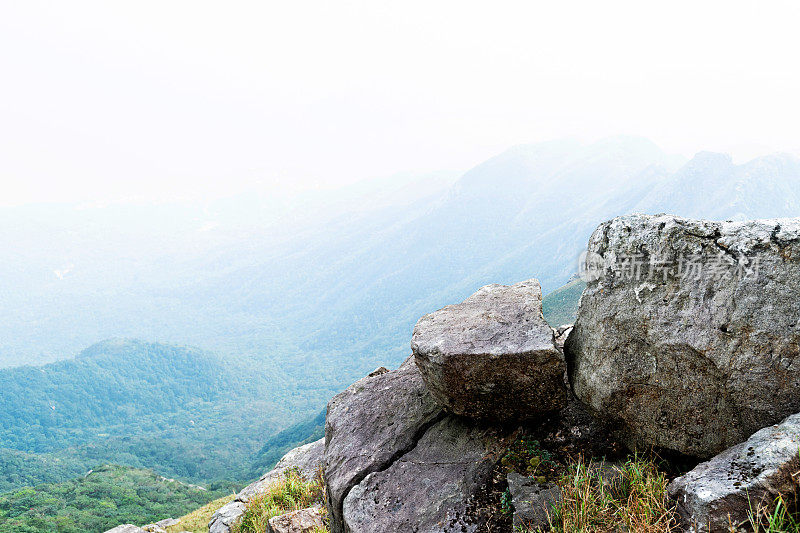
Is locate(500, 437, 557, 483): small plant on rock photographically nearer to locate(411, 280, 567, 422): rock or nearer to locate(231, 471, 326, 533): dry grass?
locate(411, 280, 567, 422): rock

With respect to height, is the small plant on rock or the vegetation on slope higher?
the small plant on rock

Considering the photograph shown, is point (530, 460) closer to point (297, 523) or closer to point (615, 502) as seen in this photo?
point (615, 502)

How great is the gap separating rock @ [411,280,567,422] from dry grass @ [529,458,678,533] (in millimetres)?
1368

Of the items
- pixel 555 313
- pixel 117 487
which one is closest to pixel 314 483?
pixel 555 313

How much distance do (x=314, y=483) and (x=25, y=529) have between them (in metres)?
107

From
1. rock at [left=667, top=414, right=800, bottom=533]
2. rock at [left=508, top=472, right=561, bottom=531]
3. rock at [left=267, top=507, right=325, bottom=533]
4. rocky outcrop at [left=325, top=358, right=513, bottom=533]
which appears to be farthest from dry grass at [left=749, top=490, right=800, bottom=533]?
rock at [left=267, top=507, right=325, bottom=533]

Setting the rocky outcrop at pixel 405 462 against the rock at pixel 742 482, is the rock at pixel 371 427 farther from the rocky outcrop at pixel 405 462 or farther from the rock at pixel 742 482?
the rock at pixel 742 482

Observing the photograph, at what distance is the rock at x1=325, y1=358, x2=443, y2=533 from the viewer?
916cm

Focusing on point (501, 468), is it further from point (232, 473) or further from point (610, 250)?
point (232, 473)

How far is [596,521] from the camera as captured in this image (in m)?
6.50

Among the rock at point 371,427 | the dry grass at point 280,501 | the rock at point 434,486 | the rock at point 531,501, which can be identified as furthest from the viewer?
the dry grass at point 280,501

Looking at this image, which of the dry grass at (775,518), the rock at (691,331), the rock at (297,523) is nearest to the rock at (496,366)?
the rock at (691,331)

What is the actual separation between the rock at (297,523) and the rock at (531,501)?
4.94m

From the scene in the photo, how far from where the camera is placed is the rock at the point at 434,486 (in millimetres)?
7711
